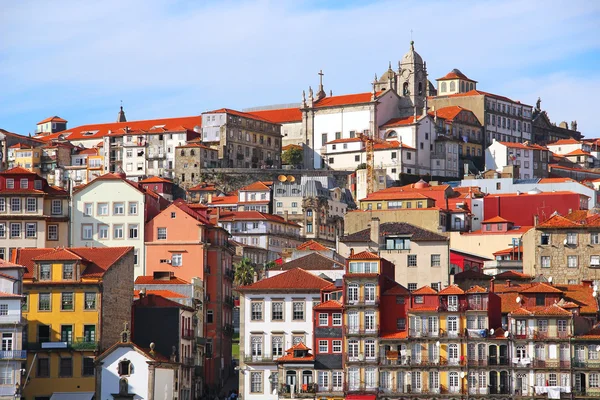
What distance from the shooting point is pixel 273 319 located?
10519 centimetres

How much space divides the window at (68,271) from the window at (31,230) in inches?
905

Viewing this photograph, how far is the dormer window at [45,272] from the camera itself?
101 metres

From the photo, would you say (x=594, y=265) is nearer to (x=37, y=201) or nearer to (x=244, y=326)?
(x=244, y=326)

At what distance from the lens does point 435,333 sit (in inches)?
3922

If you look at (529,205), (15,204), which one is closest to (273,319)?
(15,204)

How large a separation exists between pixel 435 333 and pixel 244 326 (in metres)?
13.9

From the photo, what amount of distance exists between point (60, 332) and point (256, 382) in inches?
543

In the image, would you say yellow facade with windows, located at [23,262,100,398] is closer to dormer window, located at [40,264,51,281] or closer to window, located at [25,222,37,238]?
dormer window, located at [40,264,51,281]

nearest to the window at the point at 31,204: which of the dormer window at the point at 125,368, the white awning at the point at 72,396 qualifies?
the white awning at the point at 72,396

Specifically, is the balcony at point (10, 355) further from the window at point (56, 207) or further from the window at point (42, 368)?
the window at point (56, 207)

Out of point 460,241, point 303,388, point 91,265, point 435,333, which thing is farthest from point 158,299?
point 460,241

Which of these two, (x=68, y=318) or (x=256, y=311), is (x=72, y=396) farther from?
(x=256, y=311)

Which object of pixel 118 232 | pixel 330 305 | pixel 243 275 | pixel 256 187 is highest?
pixel 256 187

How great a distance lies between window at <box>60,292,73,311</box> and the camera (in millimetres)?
99725
